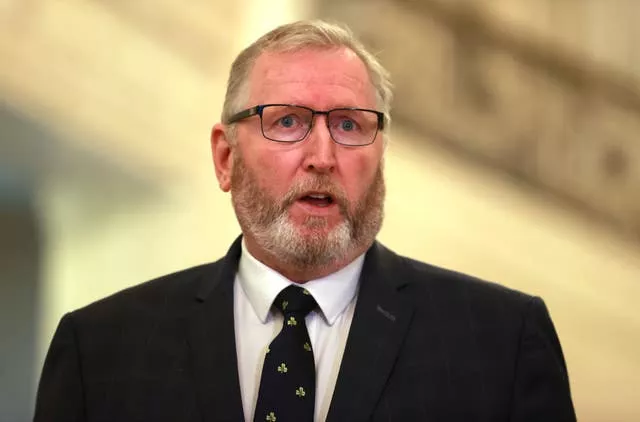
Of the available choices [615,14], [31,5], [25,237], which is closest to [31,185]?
[25,237]

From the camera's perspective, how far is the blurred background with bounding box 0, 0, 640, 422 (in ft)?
5.08

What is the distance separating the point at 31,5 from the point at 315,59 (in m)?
0.75

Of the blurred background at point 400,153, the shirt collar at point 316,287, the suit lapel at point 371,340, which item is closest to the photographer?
the suit lapel at point 371,340

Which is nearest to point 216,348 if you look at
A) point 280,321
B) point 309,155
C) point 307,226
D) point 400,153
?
point 280,321

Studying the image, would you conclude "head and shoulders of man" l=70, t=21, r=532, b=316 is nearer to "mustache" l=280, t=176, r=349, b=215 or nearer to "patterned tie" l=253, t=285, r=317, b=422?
"mustache" l=280, t=176, r=349, b=215

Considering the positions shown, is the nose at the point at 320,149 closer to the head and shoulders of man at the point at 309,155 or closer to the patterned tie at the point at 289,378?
the head and shoulders of man at the point at 309,155

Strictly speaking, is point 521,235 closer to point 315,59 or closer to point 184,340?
point 315,59

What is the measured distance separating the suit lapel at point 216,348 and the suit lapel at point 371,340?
0.17m

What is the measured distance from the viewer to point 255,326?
1233 millimetres

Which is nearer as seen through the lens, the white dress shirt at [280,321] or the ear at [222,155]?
the white dress shirt at [280,321]

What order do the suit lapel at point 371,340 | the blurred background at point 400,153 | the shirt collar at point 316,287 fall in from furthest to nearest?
the blurred background at point 400,153 < the shirt collar at point 316,287 < the suit lapel at point 371,340

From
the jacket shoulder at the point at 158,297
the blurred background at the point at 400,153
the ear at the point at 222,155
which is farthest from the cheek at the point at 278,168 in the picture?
the blurred background at the point at 400,153

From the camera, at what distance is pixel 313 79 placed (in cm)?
121

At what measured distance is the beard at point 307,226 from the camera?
1181 millimetres
